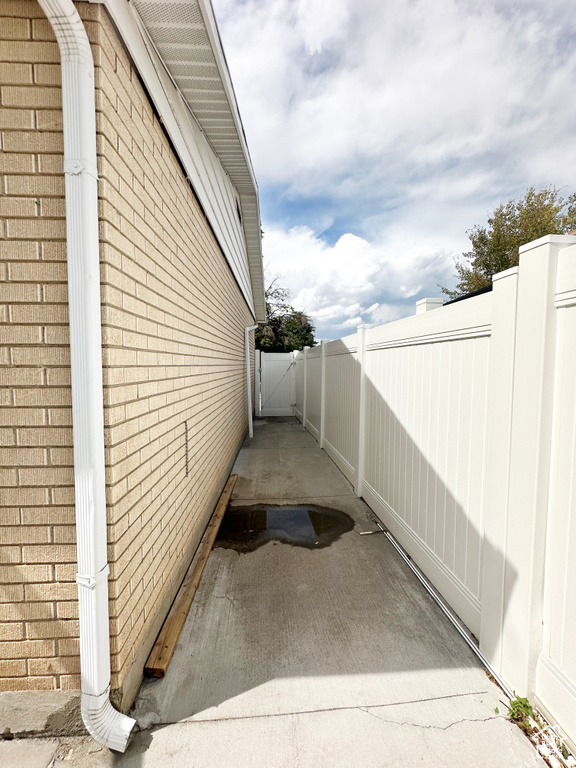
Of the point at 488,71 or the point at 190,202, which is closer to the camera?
the point at 190,202

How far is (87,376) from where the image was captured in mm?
1457

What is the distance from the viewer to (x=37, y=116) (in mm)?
1479

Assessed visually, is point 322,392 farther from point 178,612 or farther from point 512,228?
point 512,228

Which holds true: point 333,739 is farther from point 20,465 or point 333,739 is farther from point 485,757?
point 20,465

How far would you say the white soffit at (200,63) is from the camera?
189 cm

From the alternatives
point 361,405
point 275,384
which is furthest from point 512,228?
point 361,405

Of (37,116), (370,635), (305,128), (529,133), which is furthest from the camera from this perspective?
(529,133)

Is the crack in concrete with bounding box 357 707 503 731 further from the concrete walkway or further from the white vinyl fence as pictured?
the white vinyl fence

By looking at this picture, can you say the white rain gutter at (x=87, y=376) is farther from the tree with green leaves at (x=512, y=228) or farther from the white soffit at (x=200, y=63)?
the tree with green leaves at (x=512, y=228)

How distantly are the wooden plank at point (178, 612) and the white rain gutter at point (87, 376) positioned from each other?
1.42 feet

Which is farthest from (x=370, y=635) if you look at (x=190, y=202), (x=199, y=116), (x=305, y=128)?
(x=305, y=128)

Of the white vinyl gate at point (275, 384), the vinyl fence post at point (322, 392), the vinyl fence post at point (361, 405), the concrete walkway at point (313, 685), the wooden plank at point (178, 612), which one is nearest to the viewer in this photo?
the concrete walkway at point (313, 685)

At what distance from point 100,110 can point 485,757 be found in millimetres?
3185

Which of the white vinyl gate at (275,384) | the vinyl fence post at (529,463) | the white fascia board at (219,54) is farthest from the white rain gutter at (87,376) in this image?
the white vinyl gate at (275,384)
